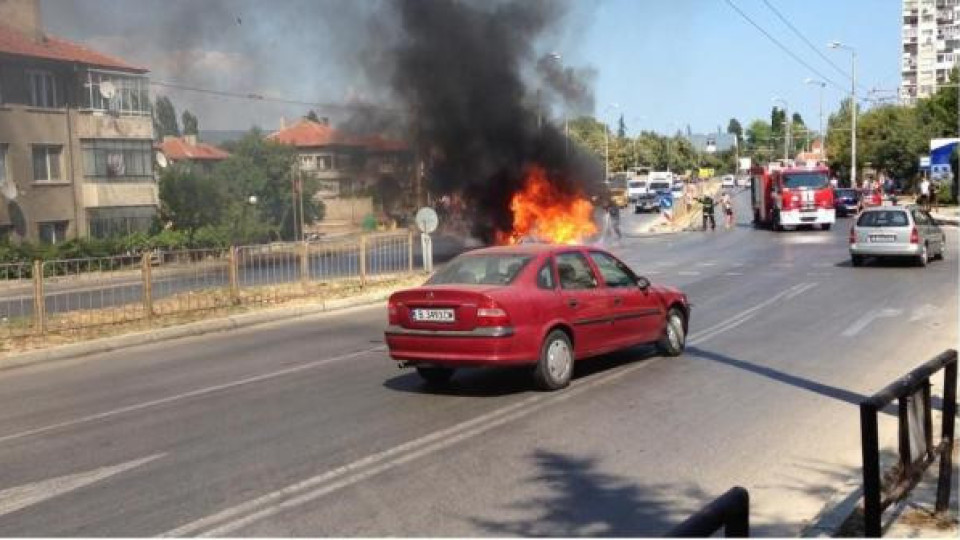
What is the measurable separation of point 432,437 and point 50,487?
252 centimetres

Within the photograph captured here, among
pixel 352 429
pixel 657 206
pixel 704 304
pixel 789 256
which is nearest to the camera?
pixel 352 429

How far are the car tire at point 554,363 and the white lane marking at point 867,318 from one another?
4574mm

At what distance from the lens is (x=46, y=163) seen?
37.5m

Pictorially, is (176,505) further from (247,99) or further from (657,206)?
(657,206)

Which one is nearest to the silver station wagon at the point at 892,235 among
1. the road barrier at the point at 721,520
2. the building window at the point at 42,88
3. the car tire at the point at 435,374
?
the car tire at the point at 435,374

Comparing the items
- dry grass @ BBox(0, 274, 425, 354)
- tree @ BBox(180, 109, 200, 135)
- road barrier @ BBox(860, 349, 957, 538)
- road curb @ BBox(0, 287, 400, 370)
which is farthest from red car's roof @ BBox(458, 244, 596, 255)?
tree @ BBox(180, 109, 200, 135)

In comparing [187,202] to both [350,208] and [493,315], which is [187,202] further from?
[493,315]

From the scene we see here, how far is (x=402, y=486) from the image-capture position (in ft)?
18.2

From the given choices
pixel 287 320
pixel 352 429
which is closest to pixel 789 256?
pixel 287 320

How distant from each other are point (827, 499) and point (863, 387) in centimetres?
331

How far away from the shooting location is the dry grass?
43.4 ft

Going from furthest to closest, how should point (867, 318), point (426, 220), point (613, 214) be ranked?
point (613, 214) → point (426, 220) → point (867, 318)

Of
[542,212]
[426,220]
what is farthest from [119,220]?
[426,220]

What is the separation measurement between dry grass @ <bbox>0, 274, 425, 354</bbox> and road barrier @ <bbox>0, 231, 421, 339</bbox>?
18mm
